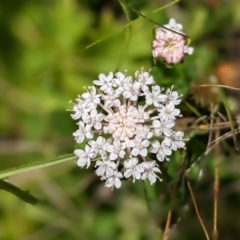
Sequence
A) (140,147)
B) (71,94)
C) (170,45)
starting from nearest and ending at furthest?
(140,147)
(170,45)
(71,94)

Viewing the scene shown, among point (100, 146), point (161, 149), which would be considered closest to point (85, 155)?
point (100, 146)

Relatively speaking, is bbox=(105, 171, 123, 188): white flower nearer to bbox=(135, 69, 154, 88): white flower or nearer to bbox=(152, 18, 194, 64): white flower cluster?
bbox=(135, 69, 154, 88): white flower

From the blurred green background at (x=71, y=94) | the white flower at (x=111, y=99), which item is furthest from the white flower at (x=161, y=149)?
the blurred green background at (x=71, y=94)

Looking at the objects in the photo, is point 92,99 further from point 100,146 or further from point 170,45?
point 170,45

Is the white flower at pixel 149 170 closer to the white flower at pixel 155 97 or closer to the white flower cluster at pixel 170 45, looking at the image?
the white flower at pixel 155 97

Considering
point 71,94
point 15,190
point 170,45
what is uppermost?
point 71,94
